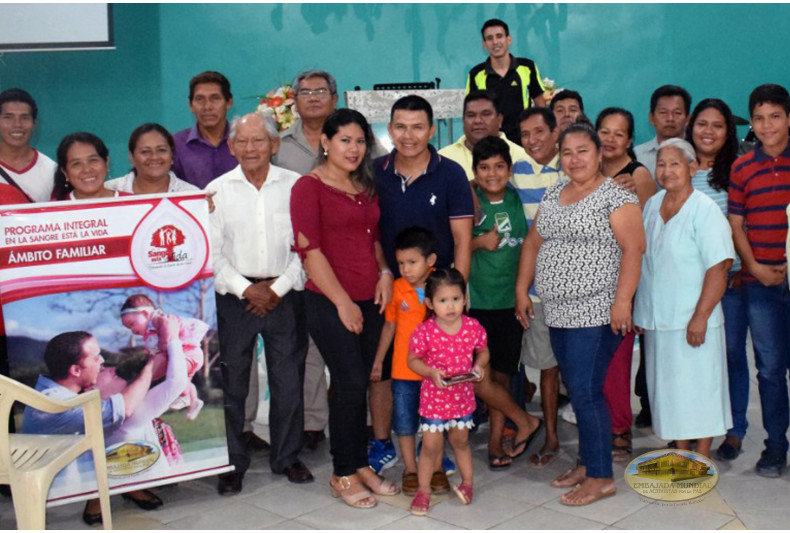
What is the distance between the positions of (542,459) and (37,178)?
2557 mm

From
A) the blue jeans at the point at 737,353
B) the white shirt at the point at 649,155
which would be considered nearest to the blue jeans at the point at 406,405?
the blue jeans at the point at 737,353

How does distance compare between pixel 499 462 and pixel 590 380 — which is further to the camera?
pixel 499 462

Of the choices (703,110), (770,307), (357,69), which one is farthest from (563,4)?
(770,307)

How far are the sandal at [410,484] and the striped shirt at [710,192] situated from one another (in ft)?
5.26

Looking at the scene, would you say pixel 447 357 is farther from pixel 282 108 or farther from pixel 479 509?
pixel 282 108

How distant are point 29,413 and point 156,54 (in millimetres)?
5537

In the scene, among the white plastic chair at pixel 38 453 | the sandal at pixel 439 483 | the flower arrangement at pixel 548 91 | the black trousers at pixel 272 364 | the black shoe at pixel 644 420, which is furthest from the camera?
the flower arrangement at pixel 548 91

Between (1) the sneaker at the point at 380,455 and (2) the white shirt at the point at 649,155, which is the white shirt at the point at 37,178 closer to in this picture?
(1) the sneaker at the point at 380,455

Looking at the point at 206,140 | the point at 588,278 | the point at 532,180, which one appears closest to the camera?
the point at 588,278

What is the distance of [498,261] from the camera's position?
3992 millimetres

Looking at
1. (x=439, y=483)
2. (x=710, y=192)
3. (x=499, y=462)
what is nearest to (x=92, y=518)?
(x=439, y=483)

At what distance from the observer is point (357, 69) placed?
337 inches

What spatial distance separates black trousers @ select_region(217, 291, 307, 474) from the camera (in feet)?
12.8

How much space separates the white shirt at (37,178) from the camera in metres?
4.04
